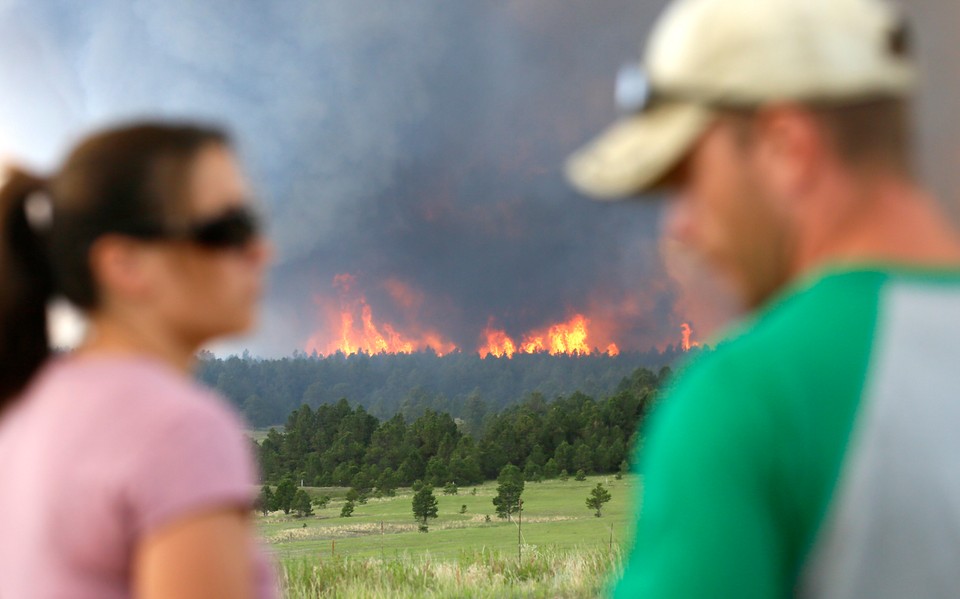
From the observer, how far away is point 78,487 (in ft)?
3.59

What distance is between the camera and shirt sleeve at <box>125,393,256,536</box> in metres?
1.06

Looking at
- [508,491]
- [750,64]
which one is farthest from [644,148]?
[508,491]

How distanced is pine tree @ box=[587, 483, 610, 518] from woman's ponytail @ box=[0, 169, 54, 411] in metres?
16.1

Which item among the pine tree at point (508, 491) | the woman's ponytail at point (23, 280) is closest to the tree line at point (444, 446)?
the pine tree at point (508, 491)

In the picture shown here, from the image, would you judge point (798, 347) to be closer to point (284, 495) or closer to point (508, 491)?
point (284, 495)

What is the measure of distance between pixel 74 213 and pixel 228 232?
19cm

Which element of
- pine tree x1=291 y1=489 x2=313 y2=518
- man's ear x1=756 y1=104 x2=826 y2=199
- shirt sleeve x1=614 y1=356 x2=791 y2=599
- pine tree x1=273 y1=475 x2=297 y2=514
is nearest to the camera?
shirt sleeve x1=614 y1=356 x2=791 y2=599

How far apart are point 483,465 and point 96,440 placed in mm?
19030

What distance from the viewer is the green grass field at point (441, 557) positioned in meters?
10.4

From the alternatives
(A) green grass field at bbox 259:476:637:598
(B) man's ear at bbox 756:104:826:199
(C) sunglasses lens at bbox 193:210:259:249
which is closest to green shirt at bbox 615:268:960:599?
(B) man's ear at bbox 756:104:826:199

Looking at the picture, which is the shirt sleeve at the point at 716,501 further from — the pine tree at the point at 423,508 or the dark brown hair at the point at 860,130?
the pine tree at the point at 423,508

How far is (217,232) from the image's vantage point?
127 centimetres

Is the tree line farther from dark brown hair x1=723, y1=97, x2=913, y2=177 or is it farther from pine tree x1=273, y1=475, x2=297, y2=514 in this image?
dark brown hair x1=723, y1=97, x2=913, y2=177

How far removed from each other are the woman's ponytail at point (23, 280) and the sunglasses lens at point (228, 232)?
240 mm
